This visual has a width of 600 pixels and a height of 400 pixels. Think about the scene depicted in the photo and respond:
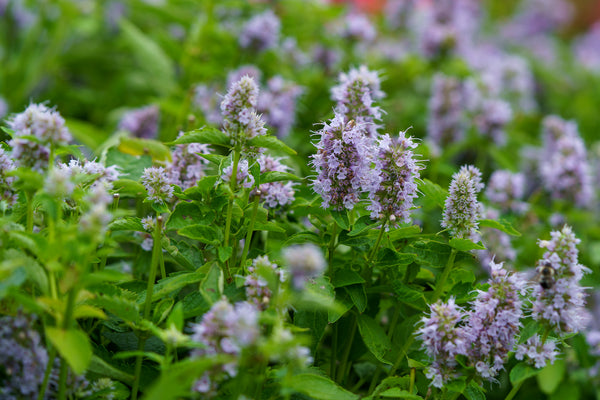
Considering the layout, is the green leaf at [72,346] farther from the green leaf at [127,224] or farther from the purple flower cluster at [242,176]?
the purple flower cluster at [242,176]

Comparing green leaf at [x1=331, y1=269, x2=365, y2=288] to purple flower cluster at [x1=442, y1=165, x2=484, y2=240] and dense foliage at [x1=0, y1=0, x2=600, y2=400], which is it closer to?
dense foliage at [x1=0, y1=0, x2=600, y2=400]

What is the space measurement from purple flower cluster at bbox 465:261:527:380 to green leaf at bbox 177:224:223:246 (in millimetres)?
694

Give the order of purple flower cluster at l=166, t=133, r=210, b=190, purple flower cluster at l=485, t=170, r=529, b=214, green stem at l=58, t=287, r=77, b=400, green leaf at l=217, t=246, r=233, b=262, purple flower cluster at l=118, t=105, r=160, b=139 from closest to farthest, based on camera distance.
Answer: green stem at l=58, t=287, r=77, b=400 → green leaf at l=217, t=246, r=233, b=262 → purple flower cluster at l=166, t=133, r=210, b=190 → purple flower cluster at l=485, t=170, r=529, b=214 → purple flower cluster at l=118, t=105, r=160, b=139

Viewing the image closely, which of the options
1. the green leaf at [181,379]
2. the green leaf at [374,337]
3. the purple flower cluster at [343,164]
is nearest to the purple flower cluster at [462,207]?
the purple flower cluster at [343,164]

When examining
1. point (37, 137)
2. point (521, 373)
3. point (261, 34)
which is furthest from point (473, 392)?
point (261, 34)

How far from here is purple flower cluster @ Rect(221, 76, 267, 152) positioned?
1.61 m

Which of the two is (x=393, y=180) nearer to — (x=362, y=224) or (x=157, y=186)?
(x=362, y=224)

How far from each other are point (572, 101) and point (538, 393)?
3711mm

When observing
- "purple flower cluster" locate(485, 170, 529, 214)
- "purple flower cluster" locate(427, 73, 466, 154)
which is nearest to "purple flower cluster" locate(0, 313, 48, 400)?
"purple flower cluster" locate(485, 170, 529, 214)

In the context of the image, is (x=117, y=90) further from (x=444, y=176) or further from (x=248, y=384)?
(x=248, y=384)

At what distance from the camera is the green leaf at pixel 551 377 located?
91.7 inches

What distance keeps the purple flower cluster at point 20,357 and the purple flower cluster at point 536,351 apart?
1.18 metres

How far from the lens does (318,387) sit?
4.99ft

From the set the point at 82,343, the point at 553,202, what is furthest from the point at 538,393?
the point at 82,343
